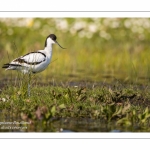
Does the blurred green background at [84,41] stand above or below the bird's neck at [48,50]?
above

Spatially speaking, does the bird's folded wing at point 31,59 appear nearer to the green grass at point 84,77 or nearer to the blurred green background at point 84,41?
the green grass at point 84,77

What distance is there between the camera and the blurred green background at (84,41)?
45.5ft

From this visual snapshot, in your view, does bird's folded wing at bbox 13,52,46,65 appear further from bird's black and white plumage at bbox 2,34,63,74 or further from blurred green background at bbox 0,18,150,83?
blurred green background at bbox 0,18,150,83

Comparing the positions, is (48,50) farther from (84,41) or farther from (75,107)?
(84,41)

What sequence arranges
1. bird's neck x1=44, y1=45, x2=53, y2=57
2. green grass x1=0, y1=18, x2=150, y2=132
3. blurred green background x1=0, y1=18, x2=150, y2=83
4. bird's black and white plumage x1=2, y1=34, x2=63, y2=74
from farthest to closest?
blurred green background x1=0, y1=18, x2=150, y2=83, bird's neck x1=44, y1=45, x2=53, y2=57, bird's black and white plumage x1=2, y1=34, x2=63, y2=74, green grass x1=0, y1=18, x2=150, y2=132

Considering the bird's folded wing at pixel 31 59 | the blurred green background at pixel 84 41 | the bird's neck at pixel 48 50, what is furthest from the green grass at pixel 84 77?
the bird's neck at pixel 48 50

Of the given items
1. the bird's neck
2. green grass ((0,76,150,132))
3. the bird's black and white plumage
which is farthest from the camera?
the bird's neck

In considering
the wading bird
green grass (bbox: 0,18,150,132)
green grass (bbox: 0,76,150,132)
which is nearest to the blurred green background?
green grass (bbox: 0,18,150,132)

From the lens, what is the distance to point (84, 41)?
50.0 feet

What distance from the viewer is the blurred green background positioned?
13.9 m

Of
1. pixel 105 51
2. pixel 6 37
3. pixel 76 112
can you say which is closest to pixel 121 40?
pixel 105 51

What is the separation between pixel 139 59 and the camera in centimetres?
1357

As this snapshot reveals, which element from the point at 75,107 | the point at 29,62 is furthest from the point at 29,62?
the point at 75,107

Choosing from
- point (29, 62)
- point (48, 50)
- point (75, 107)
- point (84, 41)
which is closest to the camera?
point (75, 107)
